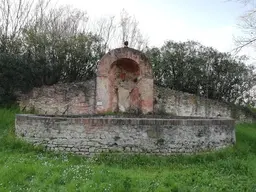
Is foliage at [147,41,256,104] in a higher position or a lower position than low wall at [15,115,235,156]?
higher

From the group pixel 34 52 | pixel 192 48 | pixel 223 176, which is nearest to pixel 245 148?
pixel 223 176

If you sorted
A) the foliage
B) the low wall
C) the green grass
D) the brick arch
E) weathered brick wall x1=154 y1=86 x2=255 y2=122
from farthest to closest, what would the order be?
1. the foliage
2. weathered brick wall x1=154 y1=86 x2=255 y2=122
3. the brick arch
4. the low wall
5. the green grass

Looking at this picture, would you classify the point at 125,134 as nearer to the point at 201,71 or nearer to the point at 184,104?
the point at 184,104

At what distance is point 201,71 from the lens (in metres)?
20.1

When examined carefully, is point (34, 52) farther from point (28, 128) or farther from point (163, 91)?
point (28, 128)

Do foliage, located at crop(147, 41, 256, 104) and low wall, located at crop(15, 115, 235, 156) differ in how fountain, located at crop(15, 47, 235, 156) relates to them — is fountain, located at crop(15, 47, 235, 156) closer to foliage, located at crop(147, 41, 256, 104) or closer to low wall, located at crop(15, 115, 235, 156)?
low wall, located at crop(15, 115, 235, 156)

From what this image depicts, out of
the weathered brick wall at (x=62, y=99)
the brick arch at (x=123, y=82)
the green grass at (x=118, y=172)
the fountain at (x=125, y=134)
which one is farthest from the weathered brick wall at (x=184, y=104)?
the green grass at (x=118, y=172)

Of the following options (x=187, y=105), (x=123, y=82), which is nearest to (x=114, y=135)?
(x=123, y=82)

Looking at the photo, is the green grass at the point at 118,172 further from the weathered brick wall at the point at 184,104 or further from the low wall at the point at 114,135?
the weathered brick wall at the point at 184,104

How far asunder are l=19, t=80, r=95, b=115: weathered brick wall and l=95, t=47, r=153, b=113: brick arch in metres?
0.56

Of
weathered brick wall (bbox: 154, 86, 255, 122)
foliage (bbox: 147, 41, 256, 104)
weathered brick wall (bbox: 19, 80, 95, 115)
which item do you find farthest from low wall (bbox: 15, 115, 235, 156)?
foliage (bbox: 147, 41, 256, 104)

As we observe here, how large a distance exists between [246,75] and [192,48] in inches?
150

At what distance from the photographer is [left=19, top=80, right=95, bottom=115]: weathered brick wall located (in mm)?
15516

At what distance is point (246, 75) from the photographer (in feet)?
67.2
